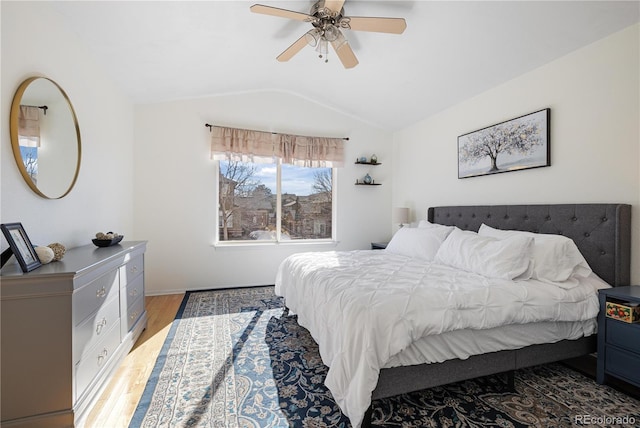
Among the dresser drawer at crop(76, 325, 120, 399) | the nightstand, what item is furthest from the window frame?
the nightstand

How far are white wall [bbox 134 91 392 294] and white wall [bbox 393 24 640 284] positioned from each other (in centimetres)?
243

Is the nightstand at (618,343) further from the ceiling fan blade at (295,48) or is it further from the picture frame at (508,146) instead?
the ceiling fan blade at (295,48)

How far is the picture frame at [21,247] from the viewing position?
140 cm

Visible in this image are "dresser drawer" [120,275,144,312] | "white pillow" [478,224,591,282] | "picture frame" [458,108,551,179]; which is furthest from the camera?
"picture frame" [458,108,551,179]

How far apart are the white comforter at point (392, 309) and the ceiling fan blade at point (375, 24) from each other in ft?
6.04

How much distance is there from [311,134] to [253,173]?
44.5 inches

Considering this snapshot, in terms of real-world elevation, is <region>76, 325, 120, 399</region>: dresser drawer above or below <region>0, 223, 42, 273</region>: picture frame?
below

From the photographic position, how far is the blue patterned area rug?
1559 millimetres

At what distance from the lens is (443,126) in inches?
152

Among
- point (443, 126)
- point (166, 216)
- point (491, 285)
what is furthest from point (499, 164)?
point (166, 216)

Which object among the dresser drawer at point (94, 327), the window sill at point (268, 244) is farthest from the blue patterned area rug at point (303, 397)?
the window sill at point (268, 244)

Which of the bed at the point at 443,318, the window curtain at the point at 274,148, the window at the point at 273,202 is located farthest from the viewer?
the window at the point at 273,202

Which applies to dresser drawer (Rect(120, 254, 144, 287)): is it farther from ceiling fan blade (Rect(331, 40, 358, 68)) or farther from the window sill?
ceiling fan blade (Rect(331, 40, 358, 68))

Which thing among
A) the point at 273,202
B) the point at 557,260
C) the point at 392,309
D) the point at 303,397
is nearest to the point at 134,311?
the point at 303,397
